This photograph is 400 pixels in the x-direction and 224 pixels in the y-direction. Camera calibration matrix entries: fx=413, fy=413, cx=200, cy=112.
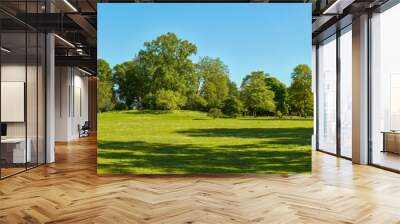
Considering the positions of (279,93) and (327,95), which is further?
(327,95)

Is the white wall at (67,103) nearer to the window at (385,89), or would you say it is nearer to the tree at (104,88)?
the tree at (104,88)

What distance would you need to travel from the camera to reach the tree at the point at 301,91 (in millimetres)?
6844

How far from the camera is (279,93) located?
7.16 meters

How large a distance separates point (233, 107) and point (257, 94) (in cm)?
47

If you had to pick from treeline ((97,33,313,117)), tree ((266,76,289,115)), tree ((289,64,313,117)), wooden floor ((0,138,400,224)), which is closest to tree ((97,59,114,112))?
treeline ((97,33,313,117))

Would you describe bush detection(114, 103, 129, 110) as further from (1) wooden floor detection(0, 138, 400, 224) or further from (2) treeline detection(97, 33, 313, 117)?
(1) wooden floor detection(0, 138, 400, 224)

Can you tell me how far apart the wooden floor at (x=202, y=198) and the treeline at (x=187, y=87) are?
122cm

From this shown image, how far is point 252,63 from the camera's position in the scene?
698cm

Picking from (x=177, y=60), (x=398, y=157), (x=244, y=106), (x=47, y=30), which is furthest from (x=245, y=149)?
(x=47, y=30)

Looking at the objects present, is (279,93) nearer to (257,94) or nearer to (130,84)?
(257,94)

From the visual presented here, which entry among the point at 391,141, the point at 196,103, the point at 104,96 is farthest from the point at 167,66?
the point at 391,141

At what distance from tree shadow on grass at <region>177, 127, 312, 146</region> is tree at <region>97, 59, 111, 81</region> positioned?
155 centimetres

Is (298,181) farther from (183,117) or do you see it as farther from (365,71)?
(365,71)

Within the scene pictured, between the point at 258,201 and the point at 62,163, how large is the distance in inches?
195
